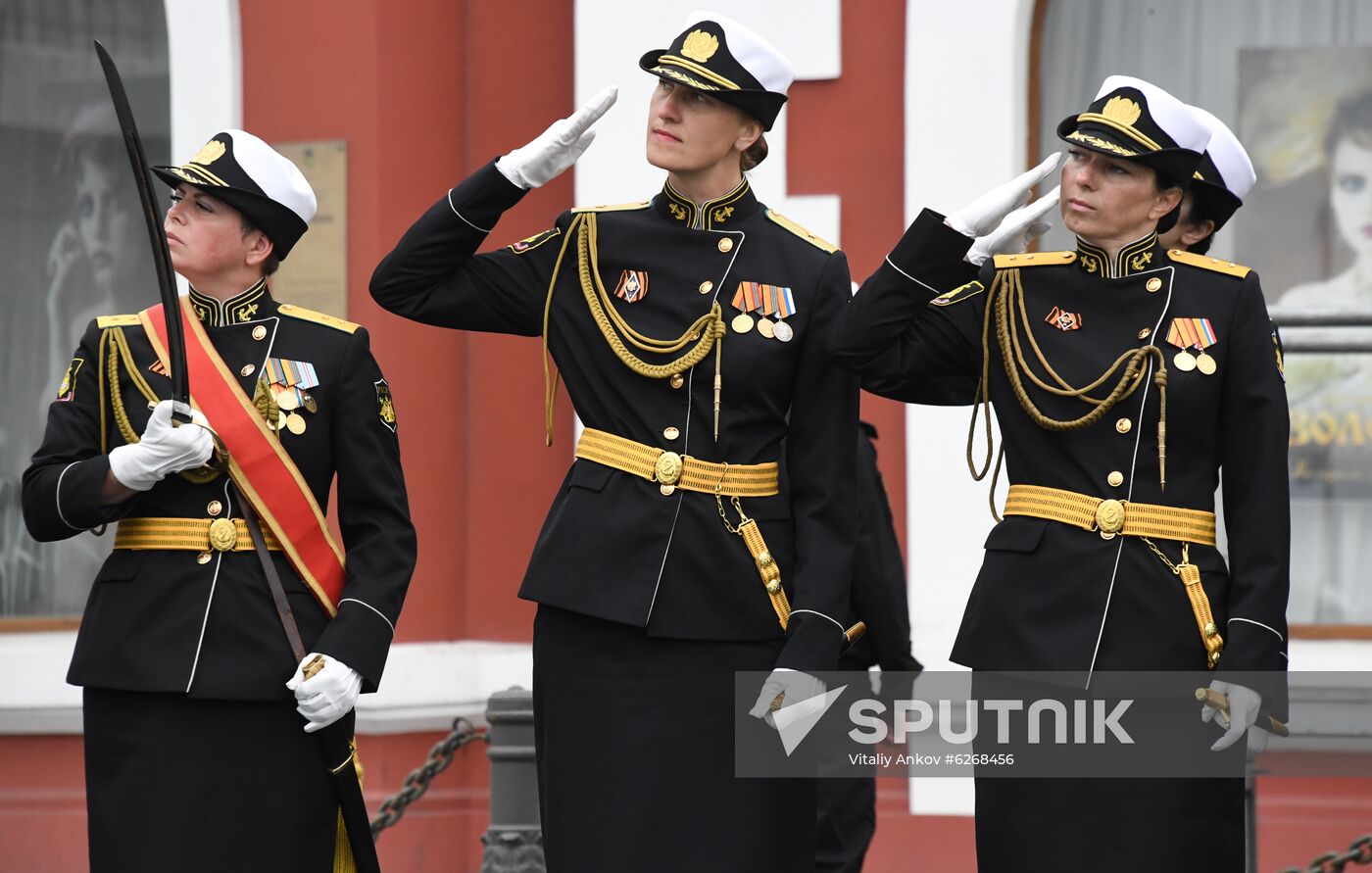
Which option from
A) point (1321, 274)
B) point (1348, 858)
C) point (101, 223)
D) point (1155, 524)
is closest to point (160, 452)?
point (1155, 524)

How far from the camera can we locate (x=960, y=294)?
155 inches

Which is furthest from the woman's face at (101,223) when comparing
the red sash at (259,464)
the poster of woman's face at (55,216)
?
the red sash at (259,464)

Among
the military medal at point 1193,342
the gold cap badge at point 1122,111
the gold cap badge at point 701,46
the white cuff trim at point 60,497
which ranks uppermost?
the gold cap badge at point 701,46

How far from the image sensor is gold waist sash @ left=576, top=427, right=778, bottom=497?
12.0ft

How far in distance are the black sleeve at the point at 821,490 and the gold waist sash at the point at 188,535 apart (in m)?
1.03

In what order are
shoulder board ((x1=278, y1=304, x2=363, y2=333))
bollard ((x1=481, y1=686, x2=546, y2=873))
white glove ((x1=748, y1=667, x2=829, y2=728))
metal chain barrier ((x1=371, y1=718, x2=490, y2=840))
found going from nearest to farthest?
white glove ((x1=748, y1=667, x2=829, y2=728)) < shoulder board ((x1=278, y1=304, x2=363, y2=333)) < bollard ((x1=481, y1=686, x2=546, y2=873)) < metal chain barrier ((x1=371, y1=718, x2=490, y2=840))

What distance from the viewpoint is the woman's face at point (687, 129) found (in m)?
3.78

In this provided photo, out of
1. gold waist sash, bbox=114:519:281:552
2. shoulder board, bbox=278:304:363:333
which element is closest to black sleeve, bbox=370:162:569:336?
shoulder board, bbox=278:304:363:333

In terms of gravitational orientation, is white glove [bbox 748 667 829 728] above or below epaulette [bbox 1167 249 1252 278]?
below

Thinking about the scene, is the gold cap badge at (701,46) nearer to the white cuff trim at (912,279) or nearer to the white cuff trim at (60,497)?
the white cuff trim at (912,279)

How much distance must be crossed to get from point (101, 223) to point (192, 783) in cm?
437

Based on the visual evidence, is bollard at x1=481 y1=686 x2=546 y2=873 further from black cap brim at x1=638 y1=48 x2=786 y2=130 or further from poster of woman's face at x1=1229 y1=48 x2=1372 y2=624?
poster of woman's face at x1=1229 y1=48 x2=1372 y2=624

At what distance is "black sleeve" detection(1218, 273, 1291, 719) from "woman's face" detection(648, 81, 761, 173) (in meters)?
1.03

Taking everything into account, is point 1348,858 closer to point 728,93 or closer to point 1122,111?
point 1122,111
